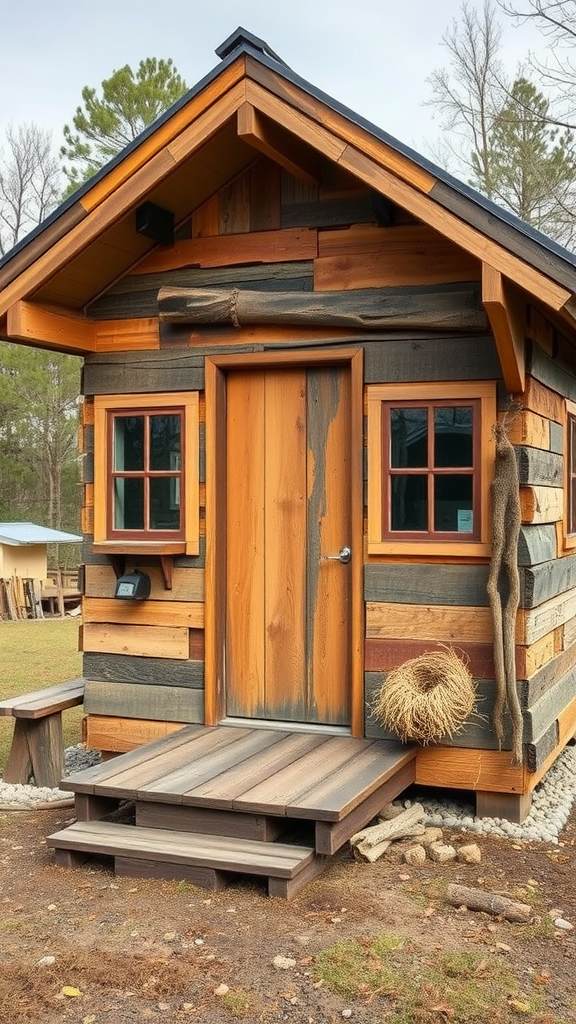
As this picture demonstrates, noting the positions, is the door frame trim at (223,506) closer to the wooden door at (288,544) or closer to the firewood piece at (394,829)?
the wooden door at (288,544)

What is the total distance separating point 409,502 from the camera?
18.1 feet

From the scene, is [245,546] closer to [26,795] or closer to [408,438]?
[408,438]

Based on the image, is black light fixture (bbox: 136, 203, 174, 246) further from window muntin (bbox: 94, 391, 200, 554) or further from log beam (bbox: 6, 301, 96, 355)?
window muntin (bbox: 94, 391, 200, 554)

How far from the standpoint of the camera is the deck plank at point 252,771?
438 centimetres

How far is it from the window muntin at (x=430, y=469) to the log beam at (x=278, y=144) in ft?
4.57

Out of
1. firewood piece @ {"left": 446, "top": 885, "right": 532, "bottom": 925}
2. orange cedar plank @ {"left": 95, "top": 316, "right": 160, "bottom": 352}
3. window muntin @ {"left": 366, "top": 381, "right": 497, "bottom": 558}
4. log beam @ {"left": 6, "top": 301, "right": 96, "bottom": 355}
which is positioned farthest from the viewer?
orange cedar plank @ {"left": 95, "top": 316, "right": 160, "bottom": 352}

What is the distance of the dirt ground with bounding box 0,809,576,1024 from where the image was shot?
3281 mm

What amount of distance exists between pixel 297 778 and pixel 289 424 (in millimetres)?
2125

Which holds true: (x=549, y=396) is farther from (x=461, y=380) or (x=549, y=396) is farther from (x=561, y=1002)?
(x=561, y=1002)

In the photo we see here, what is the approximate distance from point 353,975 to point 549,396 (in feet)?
11.8

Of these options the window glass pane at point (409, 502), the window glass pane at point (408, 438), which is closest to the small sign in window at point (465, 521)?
the window glass pane at point (409, 502)

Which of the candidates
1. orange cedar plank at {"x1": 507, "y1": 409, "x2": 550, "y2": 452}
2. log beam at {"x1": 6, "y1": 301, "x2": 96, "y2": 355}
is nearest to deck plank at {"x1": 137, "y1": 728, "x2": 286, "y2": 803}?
orange cedar plank at {"x1": 507, "y1": 409, "x2": 550, "y2": 452}

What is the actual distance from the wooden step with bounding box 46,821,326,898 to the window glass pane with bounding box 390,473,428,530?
6.29 feet

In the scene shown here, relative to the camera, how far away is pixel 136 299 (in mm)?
6109
